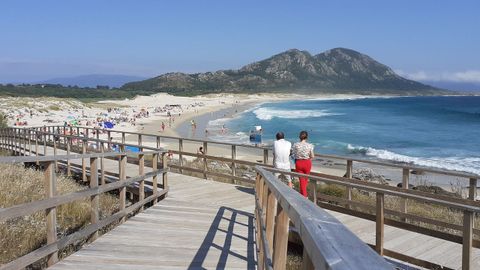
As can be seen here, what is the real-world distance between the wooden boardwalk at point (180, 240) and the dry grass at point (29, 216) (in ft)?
2.12

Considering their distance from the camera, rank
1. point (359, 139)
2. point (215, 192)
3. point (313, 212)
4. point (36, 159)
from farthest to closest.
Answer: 1. point (359, 139)
2. point (215, 192)
3. point (36, 159)
4. point (313, 212)

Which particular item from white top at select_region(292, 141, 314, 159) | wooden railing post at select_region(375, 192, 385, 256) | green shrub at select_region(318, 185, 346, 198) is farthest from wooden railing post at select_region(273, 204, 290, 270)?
green shrub at select_region(318, 185, 346, 198)

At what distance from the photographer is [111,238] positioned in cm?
596

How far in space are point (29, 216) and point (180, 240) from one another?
6.30ft

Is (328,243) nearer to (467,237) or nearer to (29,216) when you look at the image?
(467,237)

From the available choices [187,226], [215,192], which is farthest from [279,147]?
[187,226]

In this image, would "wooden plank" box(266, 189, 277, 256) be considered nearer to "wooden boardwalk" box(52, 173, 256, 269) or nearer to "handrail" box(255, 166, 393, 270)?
"wooden boardwalk" box(52, 173, 256, 269)

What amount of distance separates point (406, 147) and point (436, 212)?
31725mm

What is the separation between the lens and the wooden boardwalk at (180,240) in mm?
4992

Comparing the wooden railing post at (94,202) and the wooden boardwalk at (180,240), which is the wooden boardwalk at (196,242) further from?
the wooden railing post at (94,202)

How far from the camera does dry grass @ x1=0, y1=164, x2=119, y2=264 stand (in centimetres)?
526

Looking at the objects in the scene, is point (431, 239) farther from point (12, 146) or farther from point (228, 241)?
point (12, 146)

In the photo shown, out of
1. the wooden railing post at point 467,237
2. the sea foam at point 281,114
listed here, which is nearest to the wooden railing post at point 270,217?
the wooden railing post at point 467,237

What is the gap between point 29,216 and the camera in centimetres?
622
